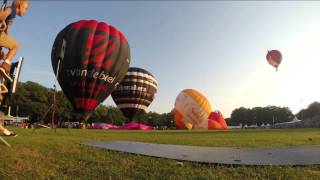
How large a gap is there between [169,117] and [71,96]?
116 metres

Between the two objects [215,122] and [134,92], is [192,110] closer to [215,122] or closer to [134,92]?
[215,122]

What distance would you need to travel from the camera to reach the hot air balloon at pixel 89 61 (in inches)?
1366

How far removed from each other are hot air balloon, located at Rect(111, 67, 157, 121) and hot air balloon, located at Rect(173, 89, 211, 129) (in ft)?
21.9

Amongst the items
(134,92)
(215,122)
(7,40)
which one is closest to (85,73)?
(134,92)

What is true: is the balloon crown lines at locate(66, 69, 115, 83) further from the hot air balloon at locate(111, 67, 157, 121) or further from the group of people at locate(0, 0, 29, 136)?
the group of people at locate(0, 0, 29, 136)

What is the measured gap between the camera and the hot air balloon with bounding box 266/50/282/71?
4788 cm

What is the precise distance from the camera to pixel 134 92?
59812 mm

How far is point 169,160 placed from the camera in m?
6.18

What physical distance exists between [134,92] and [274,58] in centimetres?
2534

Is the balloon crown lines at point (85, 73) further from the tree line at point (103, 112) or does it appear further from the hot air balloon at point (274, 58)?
the hot air balloon at point (274, 58)

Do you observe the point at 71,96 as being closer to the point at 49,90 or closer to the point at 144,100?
the point at 144,100

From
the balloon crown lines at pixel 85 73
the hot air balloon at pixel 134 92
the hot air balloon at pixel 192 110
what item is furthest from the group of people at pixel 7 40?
the hot air balloon at pixel 192 110

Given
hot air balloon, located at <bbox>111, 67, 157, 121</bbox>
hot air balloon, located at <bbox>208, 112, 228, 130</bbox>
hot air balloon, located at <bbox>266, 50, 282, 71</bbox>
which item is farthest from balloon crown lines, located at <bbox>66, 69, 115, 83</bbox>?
hot air balloon, located at <bbox>208, 112, 228, 130</bbox>

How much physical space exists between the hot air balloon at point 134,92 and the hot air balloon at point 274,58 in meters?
23.5
